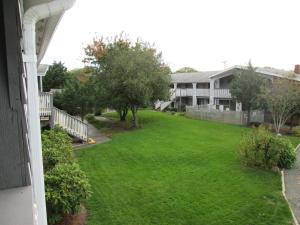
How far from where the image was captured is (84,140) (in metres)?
17.6

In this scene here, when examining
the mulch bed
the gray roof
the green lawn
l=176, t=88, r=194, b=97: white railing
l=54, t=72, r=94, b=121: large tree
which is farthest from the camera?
l=176, t=88, r=194, b=97: white railing

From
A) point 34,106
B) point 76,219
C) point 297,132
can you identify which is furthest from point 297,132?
point 34,106

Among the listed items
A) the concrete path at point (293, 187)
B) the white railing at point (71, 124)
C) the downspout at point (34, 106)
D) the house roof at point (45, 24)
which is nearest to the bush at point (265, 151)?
the concrete path at point (293, 187)

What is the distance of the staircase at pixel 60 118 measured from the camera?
633 inches

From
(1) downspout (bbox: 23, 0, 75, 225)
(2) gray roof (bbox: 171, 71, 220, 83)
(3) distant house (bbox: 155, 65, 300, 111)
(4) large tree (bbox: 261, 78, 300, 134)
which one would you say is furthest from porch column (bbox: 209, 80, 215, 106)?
(1) downspout (bbox: 23, 0, 75, 225)

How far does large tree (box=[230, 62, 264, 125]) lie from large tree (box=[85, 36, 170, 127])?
20.1 ft

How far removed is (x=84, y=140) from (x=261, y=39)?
26.5 m

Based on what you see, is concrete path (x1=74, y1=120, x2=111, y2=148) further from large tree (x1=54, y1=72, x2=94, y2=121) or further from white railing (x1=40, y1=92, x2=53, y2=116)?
white railing (x1=40, y1=92, x2=53, y2=116)

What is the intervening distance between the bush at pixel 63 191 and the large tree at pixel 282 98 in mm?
16737

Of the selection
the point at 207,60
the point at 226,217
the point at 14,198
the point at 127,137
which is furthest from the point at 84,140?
the point at 207,60

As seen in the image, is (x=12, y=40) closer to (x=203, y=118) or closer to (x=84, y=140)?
(x=84, y=140)

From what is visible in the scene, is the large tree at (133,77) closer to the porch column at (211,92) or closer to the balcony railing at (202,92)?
the balcony railing at (202,92)

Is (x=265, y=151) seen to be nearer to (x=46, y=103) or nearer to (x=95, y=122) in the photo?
(x=46, y=103)

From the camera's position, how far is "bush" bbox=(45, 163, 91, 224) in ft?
22.2
